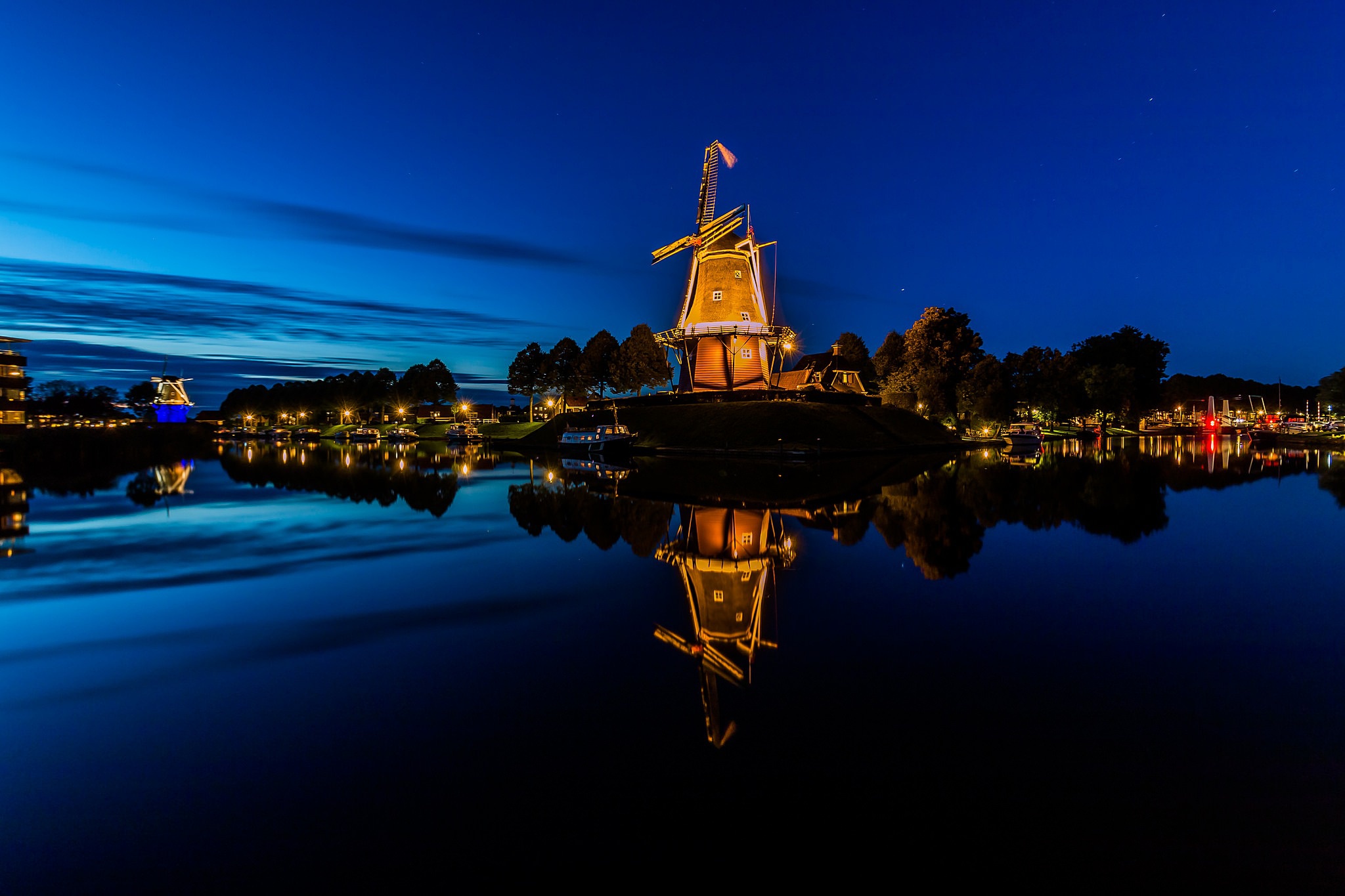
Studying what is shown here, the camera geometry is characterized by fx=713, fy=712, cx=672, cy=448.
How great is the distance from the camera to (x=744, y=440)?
5494 centimetres

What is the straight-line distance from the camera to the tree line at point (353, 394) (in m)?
124

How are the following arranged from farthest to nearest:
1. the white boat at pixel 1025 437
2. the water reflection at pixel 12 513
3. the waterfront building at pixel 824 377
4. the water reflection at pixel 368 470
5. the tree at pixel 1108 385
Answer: the tree at pixel 1108 385 < the waterfront building at pixel 824 377 < the white boat at pixel 1025 437 < the water reflection at pixel 368 470 < the water reflection at pixel 12 513

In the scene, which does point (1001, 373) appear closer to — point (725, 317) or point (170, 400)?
point (725, 317)

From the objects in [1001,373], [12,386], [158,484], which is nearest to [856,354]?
[1001,373]

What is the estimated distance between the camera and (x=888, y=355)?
3413 inches

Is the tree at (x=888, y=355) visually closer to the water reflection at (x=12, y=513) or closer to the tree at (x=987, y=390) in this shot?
the tree at (x=987, y=390)

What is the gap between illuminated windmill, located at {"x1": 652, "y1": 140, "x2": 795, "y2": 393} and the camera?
63.3 metres

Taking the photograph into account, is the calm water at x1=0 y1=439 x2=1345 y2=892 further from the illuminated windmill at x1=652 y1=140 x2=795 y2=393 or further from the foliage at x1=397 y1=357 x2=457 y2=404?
the foliage at x1=397 y1=357 x2=457 y2=404

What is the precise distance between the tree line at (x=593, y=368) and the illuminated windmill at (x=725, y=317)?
16.2 m

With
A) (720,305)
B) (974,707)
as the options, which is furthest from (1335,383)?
(974,707)

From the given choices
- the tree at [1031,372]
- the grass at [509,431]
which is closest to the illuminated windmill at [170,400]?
the grass at [509,431]

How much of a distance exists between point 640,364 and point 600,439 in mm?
29369

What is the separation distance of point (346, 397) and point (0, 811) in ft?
492

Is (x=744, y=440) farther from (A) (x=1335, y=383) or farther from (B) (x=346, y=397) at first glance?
(B) (x=346, y=397)
